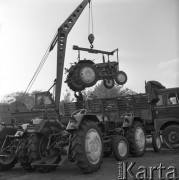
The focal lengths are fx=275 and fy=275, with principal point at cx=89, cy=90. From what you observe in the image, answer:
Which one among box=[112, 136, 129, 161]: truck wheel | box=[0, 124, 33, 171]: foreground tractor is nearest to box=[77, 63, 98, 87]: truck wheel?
box=[112, 136, 129, 161]: truck wheel

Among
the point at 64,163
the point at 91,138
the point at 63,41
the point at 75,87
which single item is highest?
the point at 63,41

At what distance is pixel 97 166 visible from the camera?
6613 millimetres

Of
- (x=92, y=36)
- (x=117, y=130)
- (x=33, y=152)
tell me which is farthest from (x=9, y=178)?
(x=92, y=36)

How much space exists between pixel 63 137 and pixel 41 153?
705 mm

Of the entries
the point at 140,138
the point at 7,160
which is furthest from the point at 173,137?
the point at 7,160

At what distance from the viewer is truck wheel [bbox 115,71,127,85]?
43.2 feet

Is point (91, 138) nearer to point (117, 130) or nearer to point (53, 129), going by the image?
point (53, 129)

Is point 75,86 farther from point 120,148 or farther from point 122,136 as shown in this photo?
point 120,148

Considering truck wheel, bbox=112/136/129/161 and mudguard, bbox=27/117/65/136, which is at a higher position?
mudguard, bbox=27/117/65/136

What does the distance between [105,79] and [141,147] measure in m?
4.44

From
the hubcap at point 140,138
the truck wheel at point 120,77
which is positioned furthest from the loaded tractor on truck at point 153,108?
the hubcap at point 140,138

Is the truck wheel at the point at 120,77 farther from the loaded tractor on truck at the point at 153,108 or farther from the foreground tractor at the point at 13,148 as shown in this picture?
the foreground tractor at the point at 13,148

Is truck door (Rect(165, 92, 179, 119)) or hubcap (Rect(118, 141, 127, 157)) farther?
truck door (Rect(165, 92, 179, 119))

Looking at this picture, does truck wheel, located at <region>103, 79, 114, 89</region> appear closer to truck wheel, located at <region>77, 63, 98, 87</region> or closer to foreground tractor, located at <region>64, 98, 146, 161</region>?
truck wheel, located at <region>77, 63, 98, 87</region>
